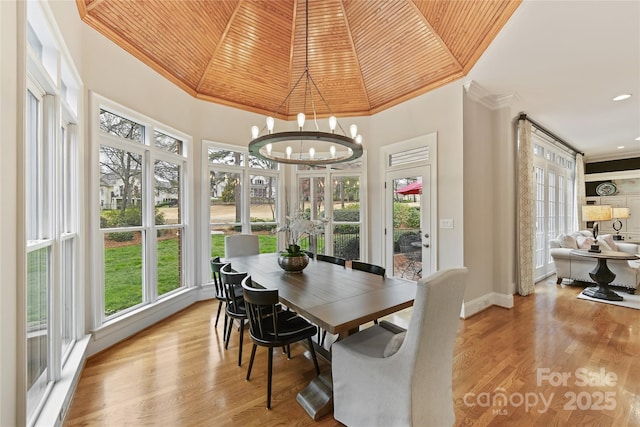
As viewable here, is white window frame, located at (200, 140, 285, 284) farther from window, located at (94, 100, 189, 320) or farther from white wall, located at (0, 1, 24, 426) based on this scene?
white wall, located at (0, 1, 24, 426)

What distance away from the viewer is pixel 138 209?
317 cm

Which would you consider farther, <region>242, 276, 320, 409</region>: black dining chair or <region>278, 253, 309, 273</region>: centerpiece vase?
<region>278, 253, 309, 273</region>: centerpiece vase

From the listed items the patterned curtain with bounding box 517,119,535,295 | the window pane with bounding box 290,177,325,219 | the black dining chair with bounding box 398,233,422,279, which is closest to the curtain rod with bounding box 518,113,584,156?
the patterned curtain with bounding box 517,119,535,295

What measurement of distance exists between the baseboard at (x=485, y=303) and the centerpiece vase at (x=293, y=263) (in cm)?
A: 224

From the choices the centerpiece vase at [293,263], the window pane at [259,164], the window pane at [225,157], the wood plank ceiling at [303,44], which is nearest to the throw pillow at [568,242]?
the wood plank ceiling at [303,44]

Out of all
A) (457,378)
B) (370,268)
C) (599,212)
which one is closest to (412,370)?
(457,378)

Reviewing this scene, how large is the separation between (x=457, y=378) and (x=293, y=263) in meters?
1.68

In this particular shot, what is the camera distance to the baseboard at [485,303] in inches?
134

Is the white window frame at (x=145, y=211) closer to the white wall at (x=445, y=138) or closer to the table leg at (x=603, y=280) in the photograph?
the white wall at (x=445, y=138)

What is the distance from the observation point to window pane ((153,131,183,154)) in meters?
3.45

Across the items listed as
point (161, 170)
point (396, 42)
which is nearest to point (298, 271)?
point (161, 170)

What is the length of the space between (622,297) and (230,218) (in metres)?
6.26

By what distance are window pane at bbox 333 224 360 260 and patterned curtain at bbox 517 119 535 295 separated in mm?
2538

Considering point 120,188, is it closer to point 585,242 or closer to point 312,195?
point 312,195
